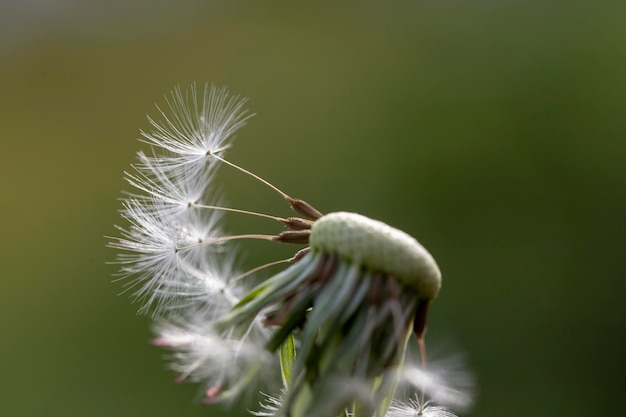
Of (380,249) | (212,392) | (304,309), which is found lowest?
(212,392)

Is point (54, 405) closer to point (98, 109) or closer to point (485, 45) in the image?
point (98, 109)

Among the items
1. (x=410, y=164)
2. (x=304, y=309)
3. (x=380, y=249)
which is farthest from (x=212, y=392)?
(x=410, y=164)

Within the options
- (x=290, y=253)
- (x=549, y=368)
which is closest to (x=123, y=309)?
(x=290, y=253)

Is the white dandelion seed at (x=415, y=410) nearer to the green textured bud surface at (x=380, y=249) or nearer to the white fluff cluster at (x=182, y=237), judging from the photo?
the white fluff cluster at (x=182, y=237)

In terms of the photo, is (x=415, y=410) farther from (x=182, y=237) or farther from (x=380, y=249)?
(x=182, y=237)

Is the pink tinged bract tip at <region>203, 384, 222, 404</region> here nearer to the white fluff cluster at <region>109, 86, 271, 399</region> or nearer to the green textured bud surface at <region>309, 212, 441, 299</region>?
the white fluff cluster at <region>109, 86, 271, 399</region>

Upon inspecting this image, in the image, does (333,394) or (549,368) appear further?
(549,368)

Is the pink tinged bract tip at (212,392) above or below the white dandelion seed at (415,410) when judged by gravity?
below

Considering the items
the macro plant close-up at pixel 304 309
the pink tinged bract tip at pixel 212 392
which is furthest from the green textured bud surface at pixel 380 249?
the pink tinged bract tip at pixel 212 392
